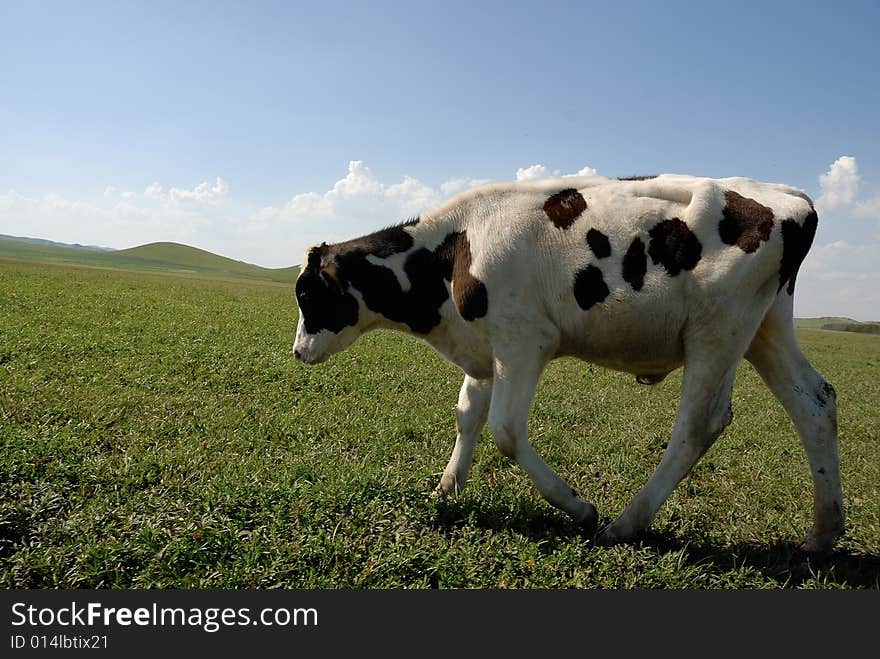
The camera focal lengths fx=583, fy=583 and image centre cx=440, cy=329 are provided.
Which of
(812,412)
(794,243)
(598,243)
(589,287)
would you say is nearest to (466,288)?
(589,287)

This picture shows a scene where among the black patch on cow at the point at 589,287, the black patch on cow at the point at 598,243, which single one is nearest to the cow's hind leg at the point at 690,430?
the black patch on cow at the point at 589,287

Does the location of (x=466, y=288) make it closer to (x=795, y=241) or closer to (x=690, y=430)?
(x=690, y=430)

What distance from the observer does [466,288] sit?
4453 mm

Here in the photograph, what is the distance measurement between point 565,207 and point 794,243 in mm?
1562

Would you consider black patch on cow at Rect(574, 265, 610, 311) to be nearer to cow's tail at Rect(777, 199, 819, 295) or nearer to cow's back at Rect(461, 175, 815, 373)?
cow's back at Rect(461, 175, 815, 373)

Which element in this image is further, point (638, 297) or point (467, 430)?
point (467, 430)

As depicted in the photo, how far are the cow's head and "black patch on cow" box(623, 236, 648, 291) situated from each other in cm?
232

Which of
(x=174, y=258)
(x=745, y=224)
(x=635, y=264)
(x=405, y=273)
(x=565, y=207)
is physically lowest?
(x=405, y=273)

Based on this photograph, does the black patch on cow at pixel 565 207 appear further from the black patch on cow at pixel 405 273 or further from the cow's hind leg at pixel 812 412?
the cow's hind leg at pixel 812 412

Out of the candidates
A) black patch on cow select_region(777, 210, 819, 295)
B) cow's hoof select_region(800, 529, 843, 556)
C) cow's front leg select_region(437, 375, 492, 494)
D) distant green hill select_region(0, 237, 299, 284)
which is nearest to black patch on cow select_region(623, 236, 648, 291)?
black patch on cow select_region(777, 210, 819, 295)

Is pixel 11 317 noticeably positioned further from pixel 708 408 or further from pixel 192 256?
pixel 192 256

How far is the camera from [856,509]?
5.70m

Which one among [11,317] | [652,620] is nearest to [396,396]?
[652,620]

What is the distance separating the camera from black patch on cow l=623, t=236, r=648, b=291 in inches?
159
